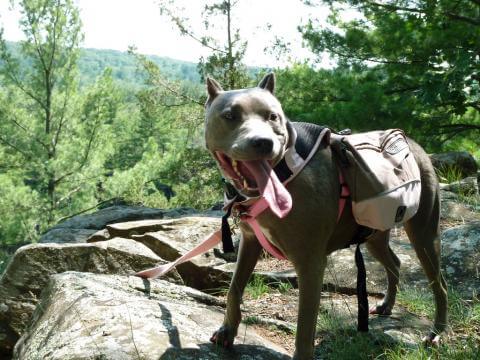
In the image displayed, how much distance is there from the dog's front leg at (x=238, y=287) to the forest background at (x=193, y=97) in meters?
5.14

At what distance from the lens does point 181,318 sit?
3143mm

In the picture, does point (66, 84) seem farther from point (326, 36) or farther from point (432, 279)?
point (432, 279)

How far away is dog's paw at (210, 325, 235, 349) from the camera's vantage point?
293cm

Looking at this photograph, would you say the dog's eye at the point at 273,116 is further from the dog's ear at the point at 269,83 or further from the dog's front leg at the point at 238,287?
the dog's front leg at the point at 238,287

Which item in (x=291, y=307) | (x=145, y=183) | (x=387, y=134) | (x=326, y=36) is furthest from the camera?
(x=145, y=183)

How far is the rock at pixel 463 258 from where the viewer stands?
4555mm

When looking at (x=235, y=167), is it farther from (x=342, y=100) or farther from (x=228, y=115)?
(x=342, y=100)

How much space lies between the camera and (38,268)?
436cm

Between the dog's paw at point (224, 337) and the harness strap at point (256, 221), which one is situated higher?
the harness strap at point (256, 221)

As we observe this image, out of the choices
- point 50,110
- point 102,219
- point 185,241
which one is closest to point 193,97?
point 50,110

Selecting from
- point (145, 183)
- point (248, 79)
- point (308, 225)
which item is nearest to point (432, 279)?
point (308, 225)

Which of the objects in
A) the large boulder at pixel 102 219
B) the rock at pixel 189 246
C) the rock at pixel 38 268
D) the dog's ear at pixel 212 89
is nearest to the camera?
the dog's ear at pixel 212 89

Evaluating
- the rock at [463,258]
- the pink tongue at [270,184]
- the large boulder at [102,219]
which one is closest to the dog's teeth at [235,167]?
the pink tongue at [270,184]

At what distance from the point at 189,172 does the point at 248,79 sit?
3708mm
